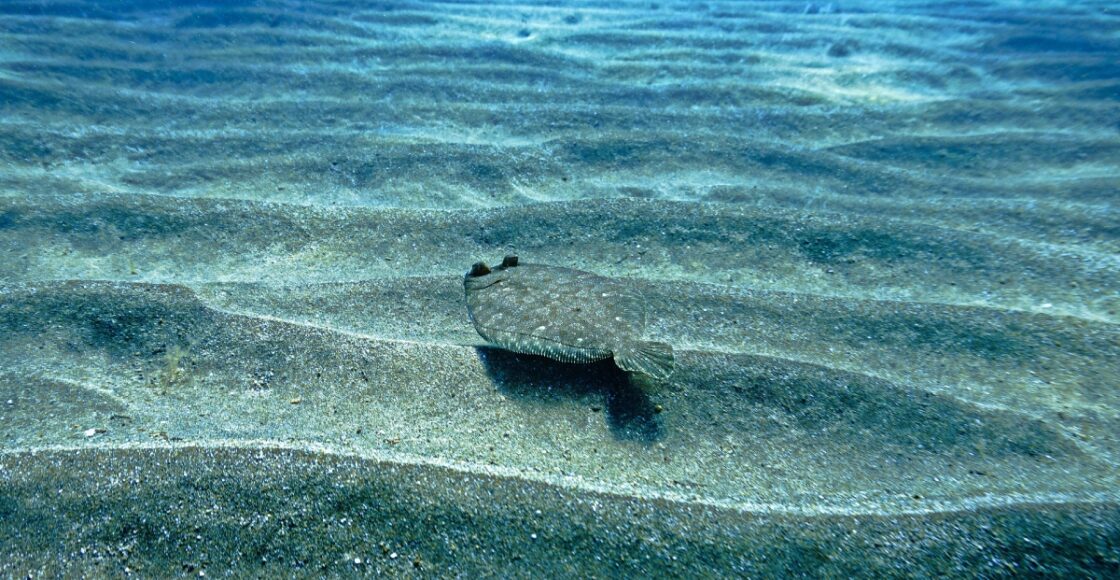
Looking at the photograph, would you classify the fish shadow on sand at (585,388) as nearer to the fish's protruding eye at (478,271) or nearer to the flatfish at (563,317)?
the flatfish at (563,317)

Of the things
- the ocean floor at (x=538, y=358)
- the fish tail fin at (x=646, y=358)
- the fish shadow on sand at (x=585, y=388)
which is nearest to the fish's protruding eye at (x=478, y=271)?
the ocean floor at (x=538, y=358)

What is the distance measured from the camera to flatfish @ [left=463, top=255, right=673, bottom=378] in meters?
2.67

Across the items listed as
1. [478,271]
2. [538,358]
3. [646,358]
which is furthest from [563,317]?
[478,271]

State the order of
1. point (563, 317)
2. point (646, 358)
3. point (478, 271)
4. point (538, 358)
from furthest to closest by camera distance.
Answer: point (478, 271) → point (538, 358) → point (563, 317) → point (646, 358)

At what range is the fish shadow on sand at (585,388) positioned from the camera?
274cm

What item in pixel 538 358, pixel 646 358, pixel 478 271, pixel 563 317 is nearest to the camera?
pixel 646 358

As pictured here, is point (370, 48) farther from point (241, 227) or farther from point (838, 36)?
point (838, 36)

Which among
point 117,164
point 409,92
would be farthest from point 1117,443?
point 117,164

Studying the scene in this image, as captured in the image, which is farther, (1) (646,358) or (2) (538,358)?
(2) (538,358)

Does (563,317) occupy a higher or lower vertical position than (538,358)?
higher

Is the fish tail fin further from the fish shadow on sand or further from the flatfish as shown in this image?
the fish shadow on sand

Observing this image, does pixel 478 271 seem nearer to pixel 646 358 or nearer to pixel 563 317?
pixel 563 317

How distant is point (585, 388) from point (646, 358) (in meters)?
0.43

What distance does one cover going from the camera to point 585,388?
2.87 meters
